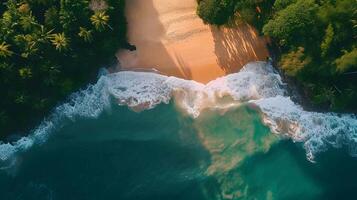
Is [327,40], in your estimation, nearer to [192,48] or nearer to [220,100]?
[220,100]

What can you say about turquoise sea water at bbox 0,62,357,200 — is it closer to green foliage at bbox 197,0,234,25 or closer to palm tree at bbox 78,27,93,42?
palm tree at bbox 78,27,93,42

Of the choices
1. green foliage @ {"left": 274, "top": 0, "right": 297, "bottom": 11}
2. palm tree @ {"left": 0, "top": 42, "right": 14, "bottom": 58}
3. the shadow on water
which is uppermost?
palm tree @ {"left": 0, "top": 42, "right": 14, "bottom": 58}

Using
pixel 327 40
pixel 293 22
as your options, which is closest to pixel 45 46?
pixel 293 22

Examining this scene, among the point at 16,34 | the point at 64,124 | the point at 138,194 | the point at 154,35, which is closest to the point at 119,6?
the point at 154,35

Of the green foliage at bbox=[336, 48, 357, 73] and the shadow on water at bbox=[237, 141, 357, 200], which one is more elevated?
the green foliage at bbox=[336, 48, 357, 73]

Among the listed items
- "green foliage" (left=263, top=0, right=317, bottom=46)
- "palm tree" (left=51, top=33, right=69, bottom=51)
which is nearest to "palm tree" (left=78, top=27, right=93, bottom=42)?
"palm tree" (left=51, top=33, right=69, bottom=51)

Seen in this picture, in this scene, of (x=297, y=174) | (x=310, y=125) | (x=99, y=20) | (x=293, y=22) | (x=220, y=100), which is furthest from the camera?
(x=220, y=100)

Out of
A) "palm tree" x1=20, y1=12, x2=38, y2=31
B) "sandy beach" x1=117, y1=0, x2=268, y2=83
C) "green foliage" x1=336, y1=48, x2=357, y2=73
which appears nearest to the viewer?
"green foliage" x1=336, y1=48, x2=357, y2=73
